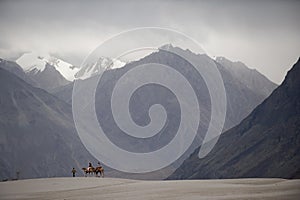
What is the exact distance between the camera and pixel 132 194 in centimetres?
2553

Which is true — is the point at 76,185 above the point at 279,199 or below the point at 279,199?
above

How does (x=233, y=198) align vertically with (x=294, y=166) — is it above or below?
below

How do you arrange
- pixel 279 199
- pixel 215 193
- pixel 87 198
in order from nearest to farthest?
1. pixel 279 199
2. pixel 215 193
3. pixel 87 198

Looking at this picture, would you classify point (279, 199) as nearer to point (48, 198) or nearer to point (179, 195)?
point (179, 195)

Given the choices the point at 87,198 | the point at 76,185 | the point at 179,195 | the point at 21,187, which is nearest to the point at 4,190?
the point at 21,187

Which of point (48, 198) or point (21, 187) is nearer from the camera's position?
point (48, 198)

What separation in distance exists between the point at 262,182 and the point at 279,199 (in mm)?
9403

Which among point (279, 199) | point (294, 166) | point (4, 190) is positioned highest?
point (294, 166)

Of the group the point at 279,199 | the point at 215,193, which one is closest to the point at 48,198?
the point at 215,193

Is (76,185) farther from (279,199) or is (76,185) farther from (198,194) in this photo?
(279,199)

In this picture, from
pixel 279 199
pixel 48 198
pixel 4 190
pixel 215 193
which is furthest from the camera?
pixel 4 190

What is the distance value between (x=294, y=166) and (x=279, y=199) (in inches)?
6944

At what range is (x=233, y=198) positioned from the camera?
68.1ft

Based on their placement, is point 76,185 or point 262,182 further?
point 76,185
